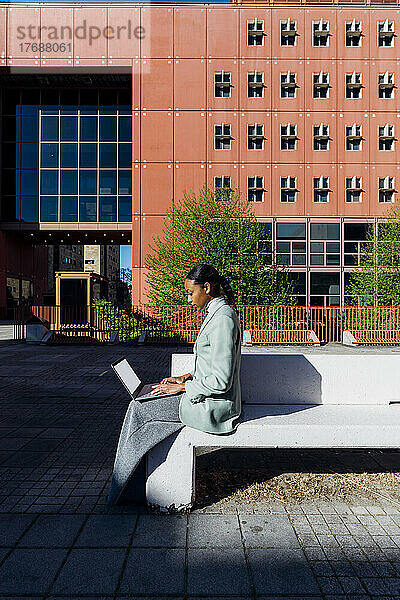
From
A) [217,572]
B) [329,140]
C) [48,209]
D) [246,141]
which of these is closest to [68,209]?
[48,209]

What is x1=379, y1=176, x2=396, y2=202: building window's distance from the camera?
29906 mm

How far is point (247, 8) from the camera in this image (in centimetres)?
3000

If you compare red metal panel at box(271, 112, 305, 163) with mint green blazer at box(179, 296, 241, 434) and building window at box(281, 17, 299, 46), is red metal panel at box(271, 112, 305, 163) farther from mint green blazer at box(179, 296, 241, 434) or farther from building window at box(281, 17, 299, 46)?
mint green blazer at box(179, 296, 241, 434)

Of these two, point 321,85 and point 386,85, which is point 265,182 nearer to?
point 321,85

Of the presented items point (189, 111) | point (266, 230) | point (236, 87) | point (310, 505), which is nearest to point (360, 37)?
point (236, 87)

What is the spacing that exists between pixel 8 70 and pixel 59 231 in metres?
11.9

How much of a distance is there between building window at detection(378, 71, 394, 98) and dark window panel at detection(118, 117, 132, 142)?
59.8ft

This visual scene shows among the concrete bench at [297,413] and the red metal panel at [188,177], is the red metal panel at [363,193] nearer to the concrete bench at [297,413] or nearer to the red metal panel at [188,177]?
the red metal panel at [188,177]

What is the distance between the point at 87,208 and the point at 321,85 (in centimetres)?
1899

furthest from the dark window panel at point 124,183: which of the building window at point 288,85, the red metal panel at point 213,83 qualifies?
the building window at point 288,85

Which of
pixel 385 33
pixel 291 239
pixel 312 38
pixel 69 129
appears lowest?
pixel 291 239

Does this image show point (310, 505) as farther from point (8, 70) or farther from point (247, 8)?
point (8, 70)

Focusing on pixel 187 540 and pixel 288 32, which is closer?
pixel 187 540

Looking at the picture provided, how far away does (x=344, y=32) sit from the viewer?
99.0 feet
